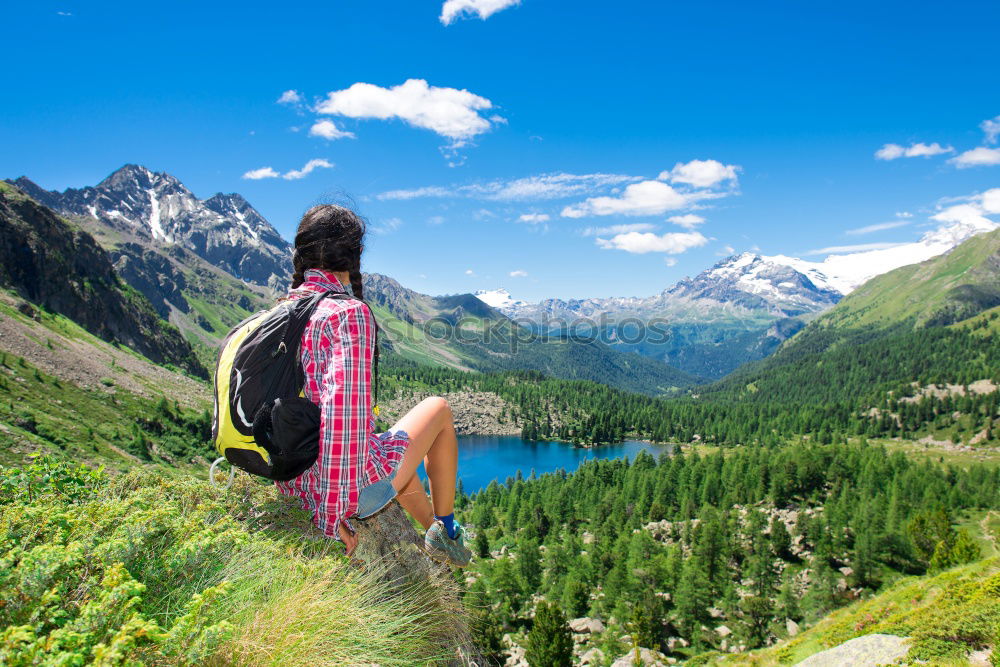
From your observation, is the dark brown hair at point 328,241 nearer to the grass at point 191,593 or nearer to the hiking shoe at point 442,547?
the grass at point 191,593

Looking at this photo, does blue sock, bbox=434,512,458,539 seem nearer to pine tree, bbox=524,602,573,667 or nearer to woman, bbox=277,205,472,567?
woman, bbox=277,205,472,567

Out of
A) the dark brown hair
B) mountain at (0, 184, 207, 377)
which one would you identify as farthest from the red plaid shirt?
mountain at (0, 184, 207, 377)

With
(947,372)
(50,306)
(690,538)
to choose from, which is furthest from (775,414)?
(50,306)

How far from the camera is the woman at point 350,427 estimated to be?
12.4 feet

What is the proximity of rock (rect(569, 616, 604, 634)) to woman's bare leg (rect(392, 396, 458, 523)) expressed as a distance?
58001 mm

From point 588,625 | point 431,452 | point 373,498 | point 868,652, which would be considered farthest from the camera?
point 588,625

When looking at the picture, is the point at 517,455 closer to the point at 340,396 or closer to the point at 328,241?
the point at 328,241

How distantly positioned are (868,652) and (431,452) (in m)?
12.0

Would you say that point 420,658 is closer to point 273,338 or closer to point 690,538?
point 273,338

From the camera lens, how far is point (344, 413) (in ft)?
12.3

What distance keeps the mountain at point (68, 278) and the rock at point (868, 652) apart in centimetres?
10440

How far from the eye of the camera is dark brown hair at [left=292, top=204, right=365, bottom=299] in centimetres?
462

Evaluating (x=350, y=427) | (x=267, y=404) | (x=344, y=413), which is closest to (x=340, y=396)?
(x=344, y=413)

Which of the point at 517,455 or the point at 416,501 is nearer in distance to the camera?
the point at 416,501
